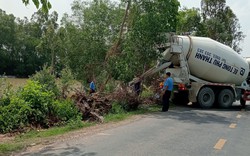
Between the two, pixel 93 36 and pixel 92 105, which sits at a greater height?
pixel 93 36

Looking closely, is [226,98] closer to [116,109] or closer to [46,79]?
[116,109]

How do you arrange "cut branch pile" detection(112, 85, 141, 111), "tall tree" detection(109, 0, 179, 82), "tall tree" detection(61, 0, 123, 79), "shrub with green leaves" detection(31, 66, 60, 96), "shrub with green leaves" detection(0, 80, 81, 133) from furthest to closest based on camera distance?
1. "tall tree" detection(61, 0, 123, 79)
2. "tall tree" detection(109, 0, 179, 82)
3. "cut branch pile" detection(112, 85, 141, 111)
4. "shrub with green leaves" detection(31, 66, 60, 96)
5. "shrub with green leaves" detection(0, 80, 81, 133)

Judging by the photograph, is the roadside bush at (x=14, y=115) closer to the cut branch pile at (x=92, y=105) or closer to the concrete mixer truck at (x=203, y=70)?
the cut branch pile at (x=92, y=105)

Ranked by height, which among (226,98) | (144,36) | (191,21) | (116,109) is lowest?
(116,109)

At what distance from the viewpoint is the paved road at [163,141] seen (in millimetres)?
7793

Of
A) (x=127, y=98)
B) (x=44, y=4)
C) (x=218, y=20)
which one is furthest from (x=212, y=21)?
(x=44, y=4)

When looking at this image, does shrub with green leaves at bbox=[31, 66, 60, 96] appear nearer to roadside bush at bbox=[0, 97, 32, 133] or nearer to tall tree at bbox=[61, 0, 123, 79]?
roadside bush at bbox=[0, 97, 32, 133]

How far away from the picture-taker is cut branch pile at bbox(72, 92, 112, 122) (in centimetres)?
1265

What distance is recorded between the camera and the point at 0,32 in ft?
267

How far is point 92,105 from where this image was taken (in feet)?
44.0

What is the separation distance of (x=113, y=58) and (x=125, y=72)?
208 cm

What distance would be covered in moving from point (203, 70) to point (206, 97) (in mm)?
1363

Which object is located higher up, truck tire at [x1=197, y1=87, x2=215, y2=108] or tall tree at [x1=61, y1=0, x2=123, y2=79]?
tall tree at [x1=61, y1=0, x2=123, y2=79]

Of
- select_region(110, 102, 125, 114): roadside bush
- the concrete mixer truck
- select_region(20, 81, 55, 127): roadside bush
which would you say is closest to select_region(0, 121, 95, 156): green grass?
select_region(20, 81, 55, 127): roadside bush
